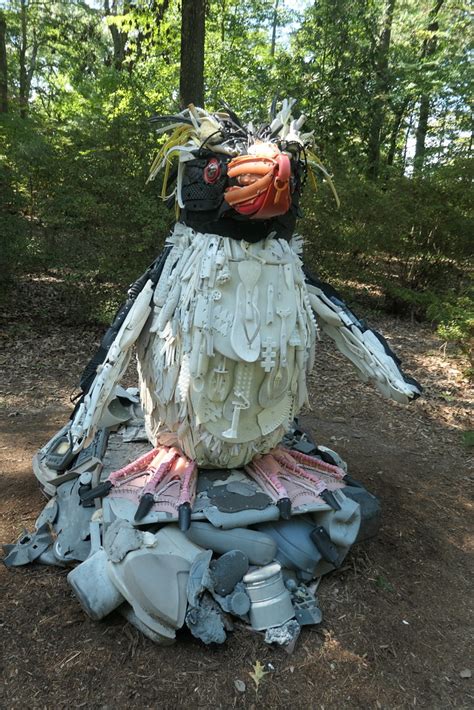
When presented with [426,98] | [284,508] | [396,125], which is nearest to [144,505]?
[284,508]

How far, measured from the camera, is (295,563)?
2.46 m

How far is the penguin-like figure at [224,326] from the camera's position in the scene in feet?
7.46

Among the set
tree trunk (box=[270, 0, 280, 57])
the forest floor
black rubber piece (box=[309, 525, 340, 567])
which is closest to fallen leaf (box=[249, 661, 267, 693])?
the forest floor

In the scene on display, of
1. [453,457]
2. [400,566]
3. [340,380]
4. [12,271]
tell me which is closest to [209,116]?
[400,566]

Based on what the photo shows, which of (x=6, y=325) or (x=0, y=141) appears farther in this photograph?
(x=6, y=325)

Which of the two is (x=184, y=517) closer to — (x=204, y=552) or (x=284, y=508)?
(x=204, y=552)

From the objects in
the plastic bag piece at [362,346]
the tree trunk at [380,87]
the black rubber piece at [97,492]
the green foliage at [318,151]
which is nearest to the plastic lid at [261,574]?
the black rubber piece at [97,492]

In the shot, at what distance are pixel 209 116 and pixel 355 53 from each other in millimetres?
8943

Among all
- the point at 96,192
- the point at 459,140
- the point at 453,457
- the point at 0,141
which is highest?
the point at 459,140

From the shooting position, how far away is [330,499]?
2.58 m

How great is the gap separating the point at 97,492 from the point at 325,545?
1.13 metres

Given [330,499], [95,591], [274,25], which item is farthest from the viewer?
[274,25]

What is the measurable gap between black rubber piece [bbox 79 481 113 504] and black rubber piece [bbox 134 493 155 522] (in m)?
0.23

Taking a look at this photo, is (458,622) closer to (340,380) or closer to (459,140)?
(340,380)
